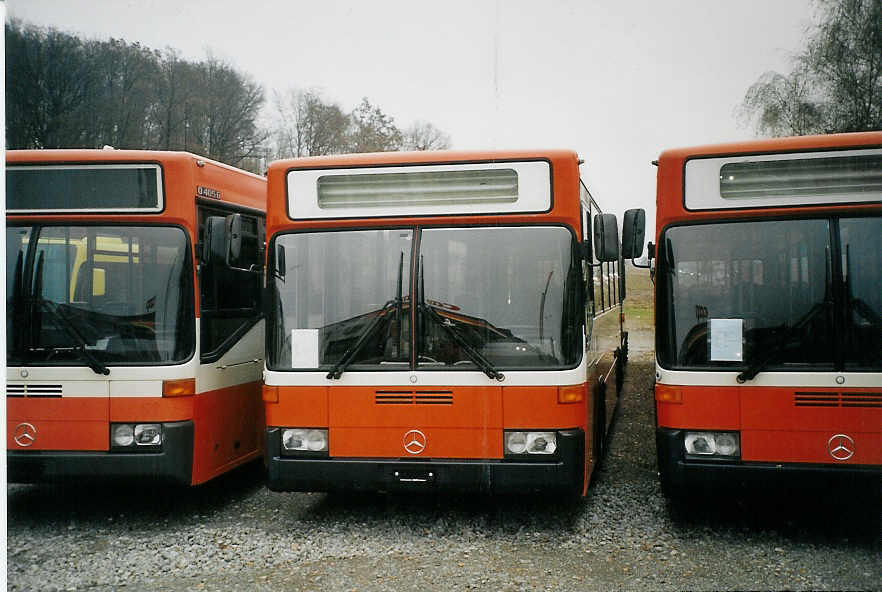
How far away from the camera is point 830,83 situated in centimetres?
538

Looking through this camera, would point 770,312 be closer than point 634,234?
Yes

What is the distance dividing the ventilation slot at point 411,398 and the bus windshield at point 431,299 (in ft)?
0.62

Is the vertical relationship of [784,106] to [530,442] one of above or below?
above

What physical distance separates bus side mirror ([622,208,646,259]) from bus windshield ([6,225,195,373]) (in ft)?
10.9

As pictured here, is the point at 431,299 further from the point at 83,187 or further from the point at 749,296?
the point at 83,187

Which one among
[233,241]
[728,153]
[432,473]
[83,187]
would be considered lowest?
[432,473]

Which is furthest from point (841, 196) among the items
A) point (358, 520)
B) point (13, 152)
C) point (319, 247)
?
point (13, 152)

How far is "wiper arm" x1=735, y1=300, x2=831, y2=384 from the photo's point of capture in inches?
191

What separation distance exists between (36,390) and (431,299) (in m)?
2.99

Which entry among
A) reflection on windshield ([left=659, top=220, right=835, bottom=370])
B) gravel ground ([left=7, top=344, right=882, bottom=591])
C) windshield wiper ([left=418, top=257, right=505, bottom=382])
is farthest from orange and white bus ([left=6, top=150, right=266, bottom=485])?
reflection on windshield ([left=659, top=220, right=835, bottom=370])

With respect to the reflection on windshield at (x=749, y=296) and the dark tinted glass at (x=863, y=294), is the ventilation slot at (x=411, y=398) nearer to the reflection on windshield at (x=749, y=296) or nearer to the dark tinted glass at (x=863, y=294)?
the reflection on windshield at (x=749, y=296)

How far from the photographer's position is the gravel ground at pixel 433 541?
4.62 m

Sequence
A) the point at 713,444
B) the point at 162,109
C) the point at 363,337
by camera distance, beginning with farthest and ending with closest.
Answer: the point at 162,109, the point at 363,337, the point at 713,444

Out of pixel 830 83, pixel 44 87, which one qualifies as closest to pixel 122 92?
pixel 44 87
